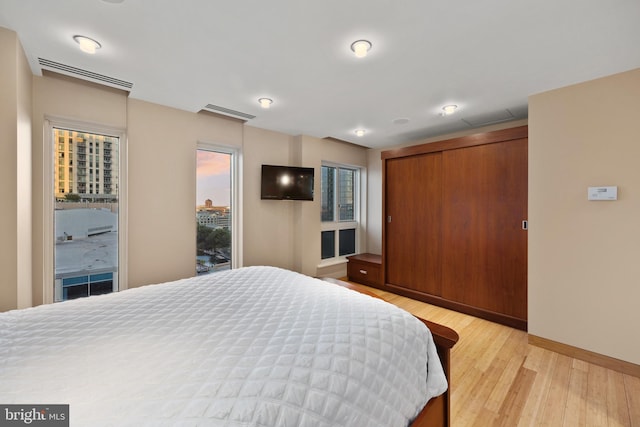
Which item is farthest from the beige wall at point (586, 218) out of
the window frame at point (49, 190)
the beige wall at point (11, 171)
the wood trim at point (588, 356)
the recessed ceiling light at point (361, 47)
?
the window frame at point (49, 190)

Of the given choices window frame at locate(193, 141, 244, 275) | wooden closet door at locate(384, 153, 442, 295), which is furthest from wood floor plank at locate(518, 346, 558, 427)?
window frame at locate(193, 141, 244, 275)

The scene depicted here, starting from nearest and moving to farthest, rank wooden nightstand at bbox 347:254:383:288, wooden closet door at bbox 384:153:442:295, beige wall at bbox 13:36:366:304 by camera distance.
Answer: beige wall at bbox 13:36:366:304, wooden closet door at bbox 384:153:442:295, wooden nightstand at bbox 347:254:383:288

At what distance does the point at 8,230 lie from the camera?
1733 mm

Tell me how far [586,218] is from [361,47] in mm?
2416

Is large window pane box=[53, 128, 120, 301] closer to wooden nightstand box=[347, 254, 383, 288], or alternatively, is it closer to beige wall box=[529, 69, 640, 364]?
wooden nightstand box=[347, 254, 383, 288]

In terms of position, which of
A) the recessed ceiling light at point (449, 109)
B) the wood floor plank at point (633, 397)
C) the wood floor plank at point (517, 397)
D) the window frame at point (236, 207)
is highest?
the recessed ceiling light at point (449, 109)

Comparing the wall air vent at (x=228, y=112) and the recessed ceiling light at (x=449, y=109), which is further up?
the wall air vent at (x=228, y=112)

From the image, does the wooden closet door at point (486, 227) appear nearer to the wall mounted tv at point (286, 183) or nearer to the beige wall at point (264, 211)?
the wall mounted tv at point (286, 183)

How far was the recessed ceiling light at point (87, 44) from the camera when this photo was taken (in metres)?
1.76

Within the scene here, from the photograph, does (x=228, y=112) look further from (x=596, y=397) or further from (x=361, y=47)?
(x=596, y=397)

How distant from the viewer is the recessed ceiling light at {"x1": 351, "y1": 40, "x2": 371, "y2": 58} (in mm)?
1776

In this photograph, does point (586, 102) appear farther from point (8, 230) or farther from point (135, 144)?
point (8, 230)

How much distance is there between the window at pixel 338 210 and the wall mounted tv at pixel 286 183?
0.55 m

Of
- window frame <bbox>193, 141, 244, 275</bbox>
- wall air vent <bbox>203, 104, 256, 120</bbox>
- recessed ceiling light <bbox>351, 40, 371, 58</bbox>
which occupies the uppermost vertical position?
wall air vent <bbox>203, 104, 256, 120</bbox>
